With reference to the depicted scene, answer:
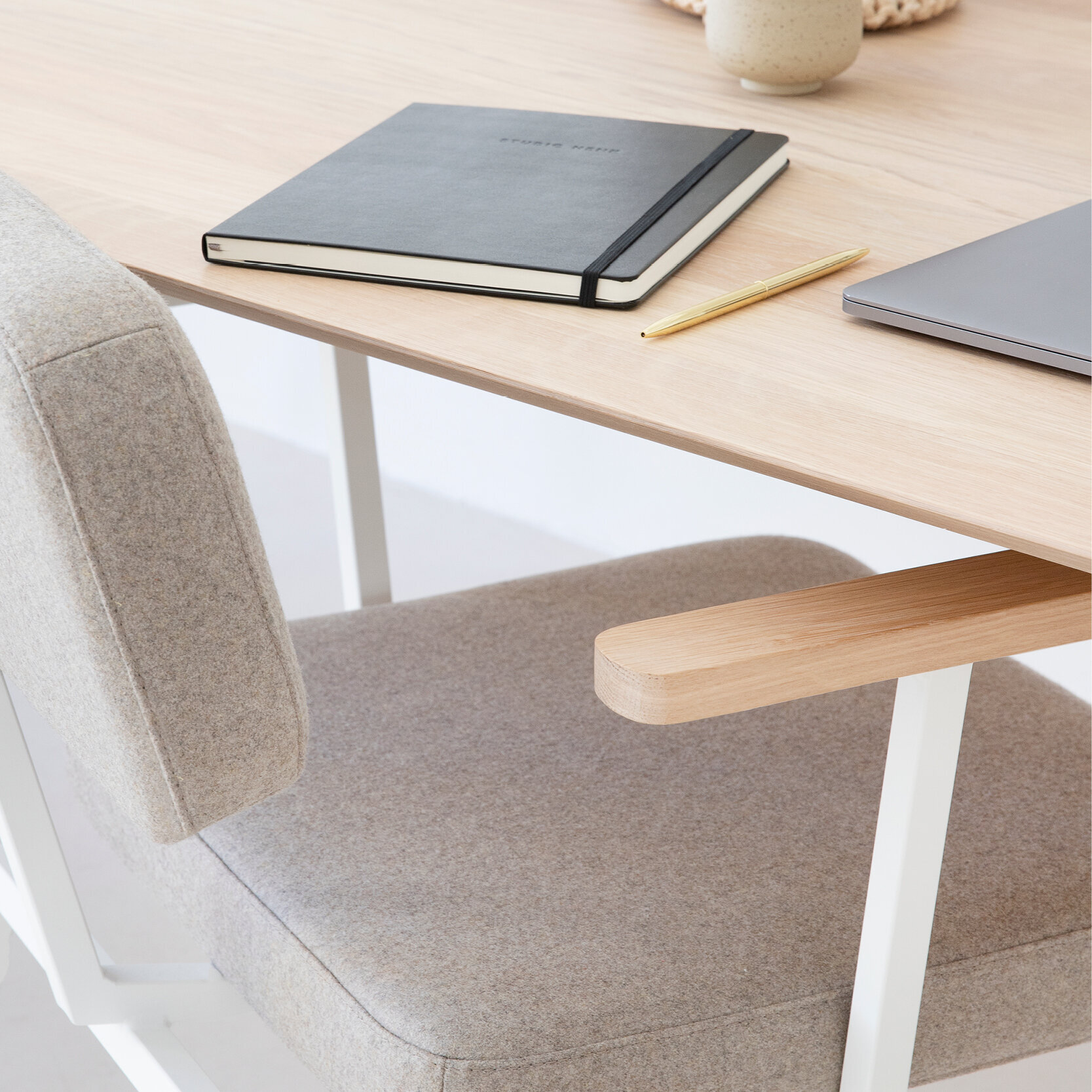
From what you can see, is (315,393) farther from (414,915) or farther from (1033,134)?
(414,915)

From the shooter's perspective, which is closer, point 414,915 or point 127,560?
point 127,560

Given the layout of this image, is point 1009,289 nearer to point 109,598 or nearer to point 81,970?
point 109,598

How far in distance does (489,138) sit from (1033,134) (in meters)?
0.36

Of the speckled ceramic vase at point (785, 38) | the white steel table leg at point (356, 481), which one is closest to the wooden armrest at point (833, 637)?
the speckled ceramic vase at point (785, 38)

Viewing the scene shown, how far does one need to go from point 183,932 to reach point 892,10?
1.07 m

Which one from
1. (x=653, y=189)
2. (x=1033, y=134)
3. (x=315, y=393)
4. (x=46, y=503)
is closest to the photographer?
(x=46, y=503)

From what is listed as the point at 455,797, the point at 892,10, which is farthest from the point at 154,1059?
the point at 892,10

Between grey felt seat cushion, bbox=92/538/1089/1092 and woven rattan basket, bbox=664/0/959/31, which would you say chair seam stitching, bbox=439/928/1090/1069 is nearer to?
grey felt seat cushion, bbox=92/538/1089/1092

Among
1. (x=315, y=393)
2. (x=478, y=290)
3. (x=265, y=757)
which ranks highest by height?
(x=478, y=290)

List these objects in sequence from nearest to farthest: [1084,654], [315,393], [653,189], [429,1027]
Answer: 1. [429,1027]
2. [653,189]
3. [1084,654]
4. [315,393]

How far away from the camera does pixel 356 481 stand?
116 centimetres

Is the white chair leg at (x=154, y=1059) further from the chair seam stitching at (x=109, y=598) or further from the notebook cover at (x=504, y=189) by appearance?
the notebook cover at (x=504, y=189)

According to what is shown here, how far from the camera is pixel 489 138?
837 millimetres

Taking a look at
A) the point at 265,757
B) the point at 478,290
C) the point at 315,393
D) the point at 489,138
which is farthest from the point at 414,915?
the point at 315,393
